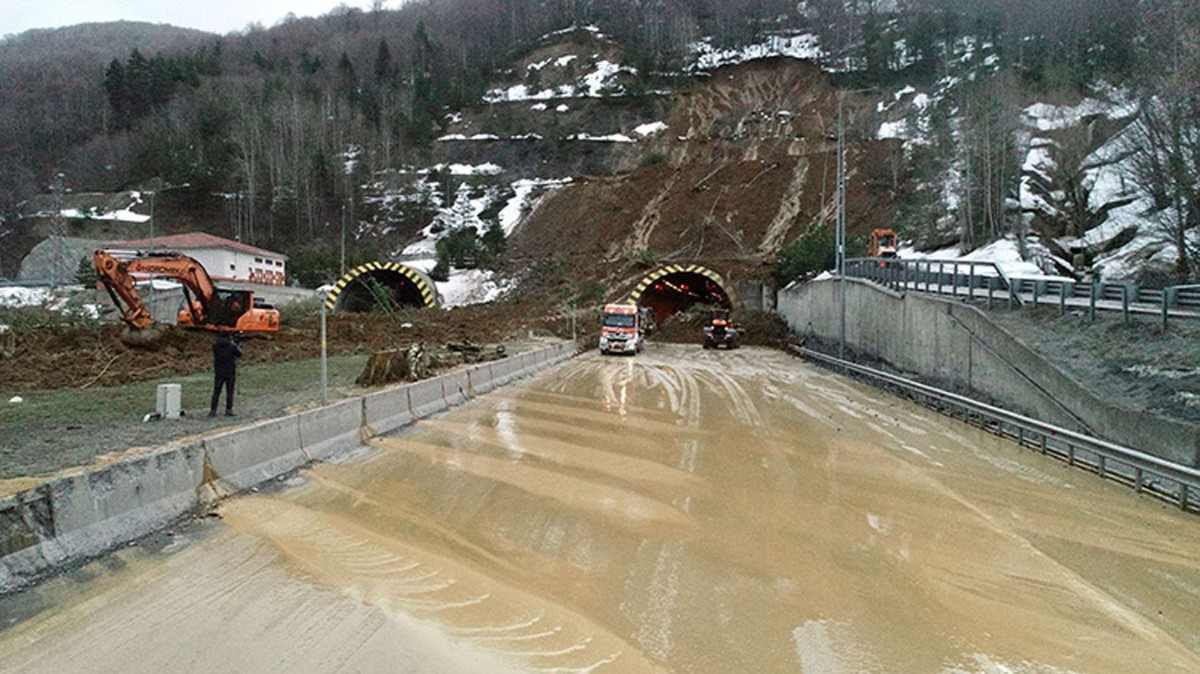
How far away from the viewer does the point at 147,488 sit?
807 centimetres

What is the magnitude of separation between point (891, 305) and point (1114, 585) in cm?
2526

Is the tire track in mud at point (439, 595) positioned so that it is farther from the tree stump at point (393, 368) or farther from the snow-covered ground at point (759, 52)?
the snow-covered ground at point (759, 52)

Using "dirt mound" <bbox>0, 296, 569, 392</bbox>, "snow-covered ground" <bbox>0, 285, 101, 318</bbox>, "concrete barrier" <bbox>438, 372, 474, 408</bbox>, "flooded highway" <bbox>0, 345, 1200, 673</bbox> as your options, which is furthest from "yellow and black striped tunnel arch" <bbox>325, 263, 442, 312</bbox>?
"flooded highway" <bbox>0, 345, 1200, 673</bbox>

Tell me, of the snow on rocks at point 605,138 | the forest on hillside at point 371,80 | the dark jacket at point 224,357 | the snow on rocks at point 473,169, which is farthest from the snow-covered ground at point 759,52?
the dark jacket at point 224,357

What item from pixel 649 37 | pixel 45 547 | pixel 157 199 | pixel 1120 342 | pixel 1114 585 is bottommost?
pixel 1114 585

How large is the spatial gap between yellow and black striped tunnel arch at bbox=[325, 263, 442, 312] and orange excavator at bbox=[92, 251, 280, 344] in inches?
775

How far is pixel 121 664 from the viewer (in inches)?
204

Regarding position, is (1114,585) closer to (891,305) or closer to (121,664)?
(121,664)

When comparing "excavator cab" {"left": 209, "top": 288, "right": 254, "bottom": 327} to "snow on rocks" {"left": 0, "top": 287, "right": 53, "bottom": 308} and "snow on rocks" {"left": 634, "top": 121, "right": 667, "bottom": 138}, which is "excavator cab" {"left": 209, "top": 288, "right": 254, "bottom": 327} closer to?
"snow on rocks" {"left": 0, "top": 287, "right": 53, "bottom": 308}

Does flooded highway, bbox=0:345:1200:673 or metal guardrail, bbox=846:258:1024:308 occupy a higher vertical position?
metal guardrail, bbox=846:258:1024:308

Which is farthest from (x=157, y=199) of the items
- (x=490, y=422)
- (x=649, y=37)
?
(x=490, y=422)

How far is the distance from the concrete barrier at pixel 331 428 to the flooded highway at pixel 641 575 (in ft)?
1.80

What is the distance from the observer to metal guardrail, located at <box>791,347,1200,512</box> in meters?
11.0

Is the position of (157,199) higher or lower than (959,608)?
higher
